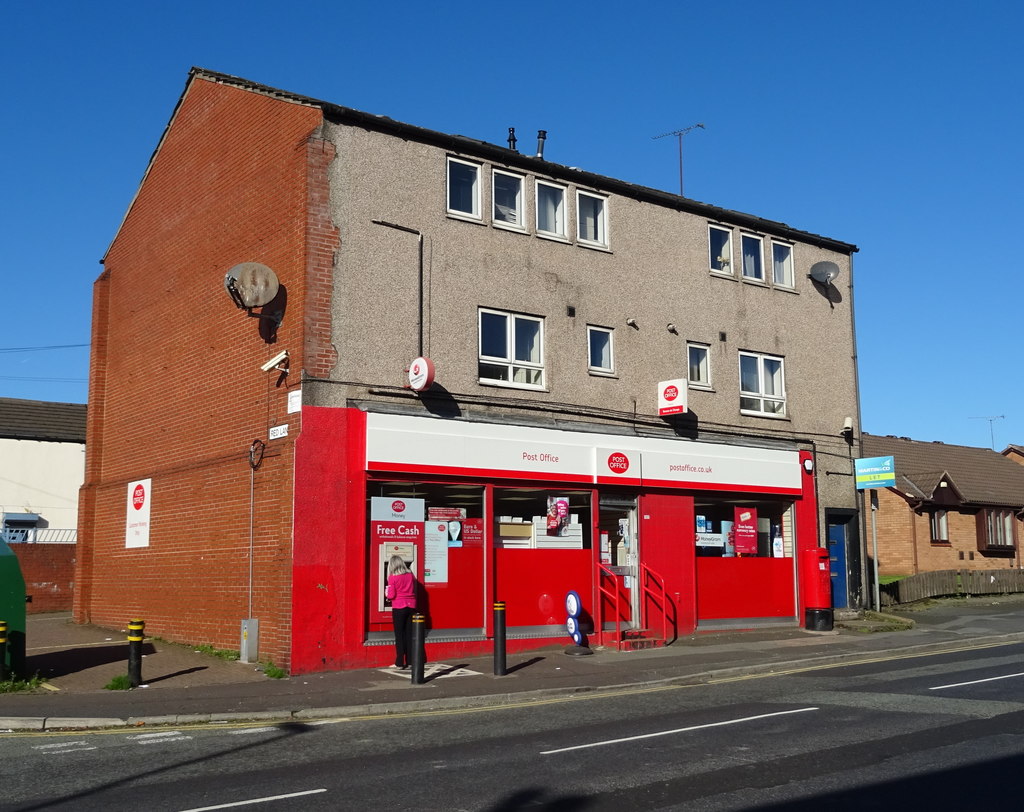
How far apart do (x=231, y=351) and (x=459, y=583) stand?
5913mm

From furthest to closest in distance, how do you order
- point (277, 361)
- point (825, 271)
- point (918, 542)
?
point (918, 542)
point (825, 271)
point (277, 361)

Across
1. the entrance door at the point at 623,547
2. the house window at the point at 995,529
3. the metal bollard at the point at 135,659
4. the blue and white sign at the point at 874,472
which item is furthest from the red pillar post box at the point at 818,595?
the house window at the point at 995,529

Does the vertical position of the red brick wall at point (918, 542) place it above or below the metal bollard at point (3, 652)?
above

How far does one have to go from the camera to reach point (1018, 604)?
30.7m

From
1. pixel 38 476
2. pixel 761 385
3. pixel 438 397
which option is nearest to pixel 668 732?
pixel 438 397

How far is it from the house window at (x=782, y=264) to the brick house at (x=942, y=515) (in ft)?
48.1

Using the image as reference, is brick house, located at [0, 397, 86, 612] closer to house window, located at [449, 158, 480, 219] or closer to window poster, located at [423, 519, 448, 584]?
window poster, located at [423, 519, 448, 584]

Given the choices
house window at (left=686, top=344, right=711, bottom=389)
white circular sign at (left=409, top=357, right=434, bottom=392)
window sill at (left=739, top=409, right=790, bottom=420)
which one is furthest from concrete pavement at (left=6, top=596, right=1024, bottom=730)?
→ house window at (left=686, top=344, right=711, bottom=389)

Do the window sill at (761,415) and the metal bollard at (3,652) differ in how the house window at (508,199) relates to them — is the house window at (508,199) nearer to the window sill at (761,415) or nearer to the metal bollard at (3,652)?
the window sill at (761,415)

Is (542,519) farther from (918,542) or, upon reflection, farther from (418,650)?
(918,542)

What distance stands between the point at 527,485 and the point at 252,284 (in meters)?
5.90

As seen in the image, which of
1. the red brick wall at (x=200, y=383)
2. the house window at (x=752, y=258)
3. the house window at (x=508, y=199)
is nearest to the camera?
the red brick wall at (x=200, y=383)

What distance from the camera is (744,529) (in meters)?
22.5

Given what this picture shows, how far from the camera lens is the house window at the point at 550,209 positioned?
20.5m
